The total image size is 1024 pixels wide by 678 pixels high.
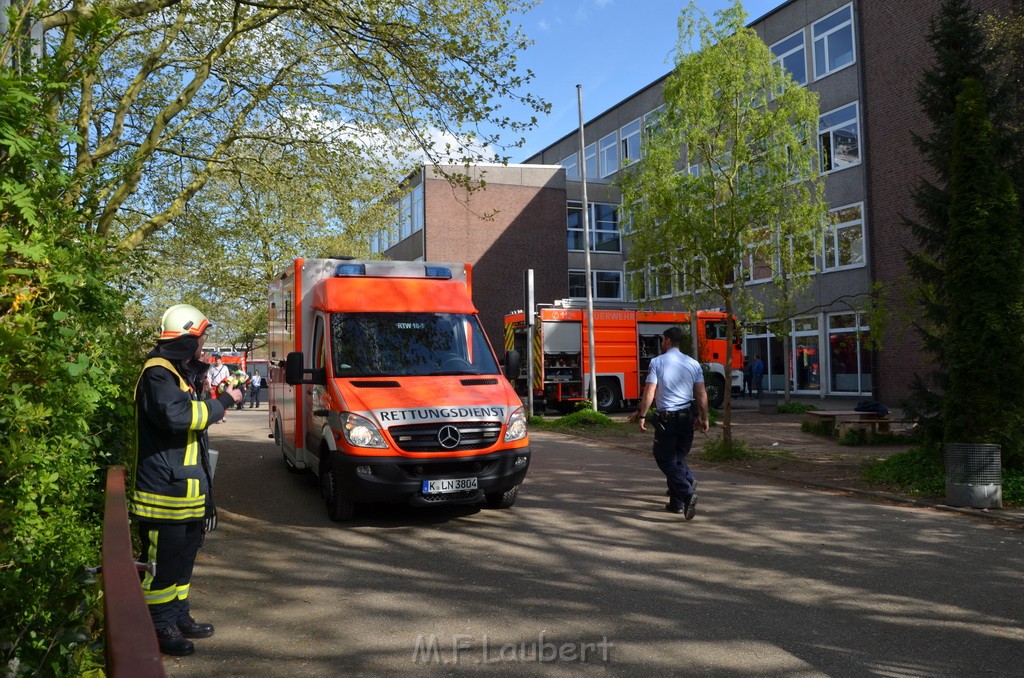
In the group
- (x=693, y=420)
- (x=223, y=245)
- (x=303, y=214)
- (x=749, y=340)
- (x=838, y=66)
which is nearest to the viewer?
(x=693, y=420)

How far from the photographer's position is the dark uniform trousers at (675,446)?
26.8 ft

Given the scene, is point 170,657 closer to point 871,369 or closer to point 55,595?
point 55,595

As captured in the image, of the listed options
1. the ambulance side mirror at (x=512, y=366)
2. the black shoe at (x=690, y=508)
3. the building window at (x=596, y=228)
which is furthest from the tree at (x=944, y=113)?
the building window at (x=596, y=228)

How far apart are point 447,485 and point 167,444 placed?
354cm

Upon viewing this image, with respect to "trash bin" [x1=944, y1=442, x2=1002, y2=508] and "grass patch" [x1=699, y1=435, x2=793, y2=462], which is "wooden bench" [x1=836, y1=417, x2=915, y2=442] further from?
"trash bin" [x1=944, y1=442, x2=1002, y2=508]

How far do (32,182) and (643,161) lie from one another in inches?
408

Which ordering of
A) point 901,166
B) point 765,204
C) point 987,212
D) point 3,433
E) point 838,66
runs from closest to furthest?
point 3,433
point 987,212
point 765,204
point 901,166
point 838,66

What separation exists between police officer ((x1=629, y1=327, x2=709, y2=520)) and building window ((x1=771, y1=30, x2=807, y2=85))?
950 inches

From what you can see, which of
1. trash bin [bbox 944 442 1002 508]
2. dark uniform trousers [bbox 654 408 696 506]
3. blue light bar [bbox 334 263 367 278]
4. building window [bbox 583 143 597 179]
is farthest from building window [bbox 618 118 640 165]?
dark uniform trousers [bbox 654 408 696 506]

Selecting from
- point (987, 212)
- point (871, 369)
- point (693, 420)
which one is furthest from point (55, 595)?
point (871, 369)

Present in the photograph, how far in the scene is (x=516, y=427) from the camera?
816 cm

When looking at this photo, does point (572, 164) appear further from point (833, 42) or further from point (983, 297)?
point (983, 297)

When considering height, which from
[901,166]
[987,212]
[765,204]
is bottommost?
[987,212]

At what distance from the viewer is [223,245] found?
54.6 feet
